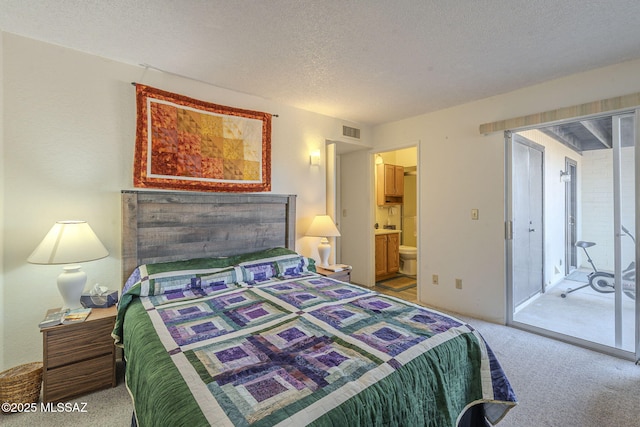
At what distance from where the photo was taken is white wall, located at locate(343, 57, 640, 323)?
2920 mm

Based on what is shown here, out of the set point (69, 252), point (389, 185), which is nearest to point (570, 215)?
point (389, 185)

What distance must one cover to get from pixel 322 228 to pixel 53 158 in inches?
96.1

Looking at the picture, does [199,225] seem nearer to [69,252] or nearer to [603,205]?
[69,252]

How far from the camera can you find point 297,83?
277cm

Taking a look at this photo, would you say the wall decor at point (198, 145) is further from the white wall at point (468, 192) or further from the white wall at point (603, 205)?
the white wall at point (603, 205)

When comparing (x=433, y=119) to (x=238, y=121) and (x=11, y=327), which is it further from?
(x=11, y=327)

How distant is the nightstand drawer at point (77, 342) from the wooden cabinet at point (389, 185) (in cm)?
424

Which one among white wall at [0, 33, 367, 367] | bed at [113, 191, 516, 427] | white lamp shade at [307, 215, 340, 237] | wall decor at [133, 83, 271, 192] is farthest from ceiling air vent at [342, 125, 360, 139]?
bed at [113, 191, 516, 427]

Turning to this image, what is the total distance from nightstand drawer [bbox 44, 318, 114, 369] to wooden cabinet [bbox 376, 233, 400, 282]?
3636 millimetres

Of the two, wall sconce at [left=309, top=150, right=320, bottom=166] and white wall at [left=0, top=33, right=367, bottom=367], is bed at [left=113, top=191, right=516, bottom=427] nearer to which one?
white wall at [left=0, top=33, right=367, bottom=367]

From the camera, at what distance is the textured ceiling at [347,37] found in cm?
171

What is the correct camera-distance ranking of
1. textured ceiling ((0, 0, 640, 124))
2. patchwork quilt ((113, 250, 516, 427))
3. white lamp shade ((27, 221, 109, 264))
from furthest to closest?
white lamp shade ((27, 221, 109, 264)) → textured ceiling ((0, 0, 640, 124)) → patchwork quilt ((113, 250, 516, 427))

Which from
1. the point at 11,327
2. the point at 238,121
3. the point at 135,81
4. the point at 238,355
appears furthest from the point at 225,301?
the point at 135,81

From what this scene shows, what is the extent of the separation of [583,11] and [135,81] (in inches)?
130
